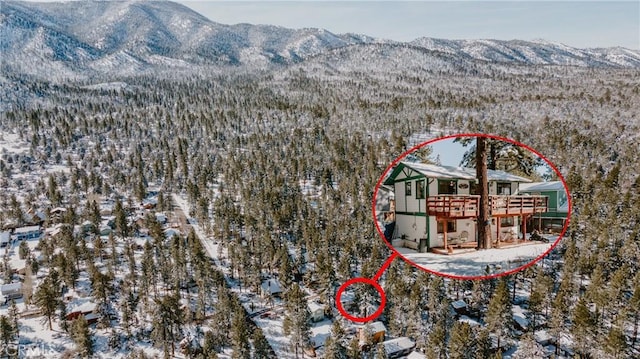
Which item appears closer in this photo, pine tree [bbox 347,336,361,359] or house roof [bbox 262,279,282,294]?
pine tree [bbox 347,336,361,359]

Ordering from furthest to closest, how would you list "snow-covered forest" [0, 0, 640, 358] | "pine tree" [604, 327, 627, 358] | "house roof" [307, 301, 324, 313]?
"house roof" [307, 301, 324, 313], "snow-covered forest" [0, 0, 640, 358], "pine tree" [604, 327, 627, 358]

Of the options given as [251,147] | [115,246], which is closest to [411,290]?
[115,246]

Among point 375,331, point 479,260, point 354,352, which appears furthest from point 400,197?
point 375,331

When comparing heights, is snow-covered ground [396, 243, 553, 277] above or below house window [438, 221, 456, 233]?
below

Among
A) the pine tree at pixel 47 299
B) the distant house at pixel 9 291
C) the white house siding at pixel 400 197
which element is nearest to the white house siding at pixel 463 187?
the white house siding at pixel 400 197

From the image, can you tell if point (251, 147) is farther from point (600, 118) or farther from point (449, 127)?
point (600, 118)

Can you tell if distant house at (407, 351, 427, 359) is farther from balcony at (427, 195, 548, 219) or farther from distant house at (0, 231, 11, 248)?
distant house at (0, 231, 11, 248)

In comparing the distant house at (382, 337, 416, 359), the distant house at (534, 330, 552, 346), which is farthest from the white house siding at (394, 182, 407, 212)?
the distant house at (534, 330, 552, 346)
